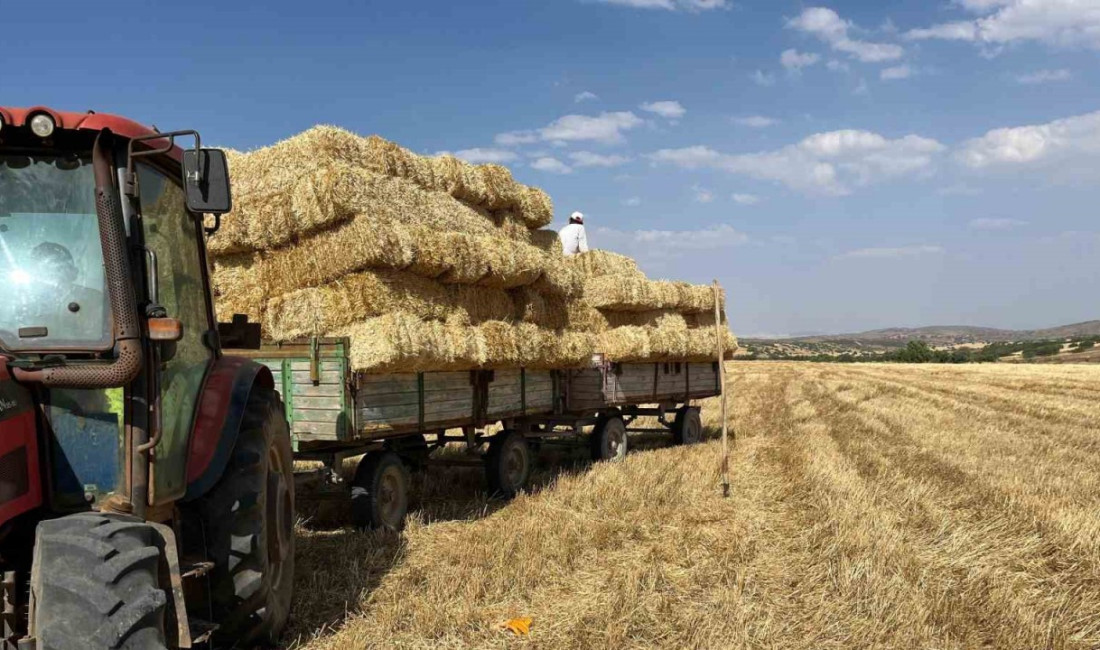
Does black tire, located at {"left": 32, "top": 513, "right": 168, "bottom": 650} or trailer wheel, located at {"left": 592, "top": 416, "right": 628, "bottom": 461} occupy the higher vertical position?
black tire, located at {"left": 32, "top": 513, "right": 168, "bottom": 650}

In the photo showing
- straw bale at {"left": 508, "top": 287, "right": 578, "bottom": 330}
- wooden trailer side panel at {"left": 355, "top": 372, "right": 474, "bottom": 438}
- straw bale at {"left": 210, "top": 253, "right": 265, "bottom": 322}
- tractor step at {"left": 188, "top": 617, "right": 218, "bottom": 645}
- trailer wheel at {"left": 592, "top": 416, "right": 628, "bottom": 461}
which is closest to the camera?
tractor step at {"left": 188, "top": 617, "right": 218, "bottom": 645}

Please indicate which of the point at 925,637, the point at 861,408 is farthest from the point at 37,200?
the point at 861,408

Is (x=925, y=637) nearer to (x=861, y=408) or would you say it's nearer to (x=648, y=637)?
(x=648, y=637)

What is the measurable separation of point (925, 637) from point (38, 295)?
4.58 meters

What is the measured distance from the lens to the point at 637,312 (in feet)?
41.7

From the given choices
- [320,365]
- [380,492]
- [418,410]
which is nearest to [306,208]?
[320,365]

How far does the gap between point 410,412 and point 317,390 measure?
0.96m

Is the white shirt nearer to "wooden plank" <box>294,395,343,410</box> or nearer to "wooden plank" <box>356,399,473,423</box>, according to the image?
"wooden plank" <box>356,399,473,423</box>

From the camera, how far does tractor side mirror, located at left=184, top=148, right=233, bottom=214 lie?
3502mm

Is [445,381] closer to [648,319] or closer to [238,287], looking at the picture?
[238,287]

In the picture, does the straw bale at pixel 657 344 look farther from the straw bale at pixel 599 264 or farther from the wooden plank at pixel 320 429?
the wooden plank at pixel 320 429

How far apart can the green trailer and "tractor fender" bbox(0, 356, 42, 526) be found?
3383 mm

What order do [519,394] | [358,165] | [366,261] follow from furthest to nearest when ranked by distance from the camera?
[519,394] < [358,165] < [366,261]

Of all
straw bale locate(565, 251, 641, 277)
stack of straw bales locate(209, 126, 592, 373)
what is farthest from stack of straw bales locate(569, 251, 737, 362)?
stack of straw bales locate(209, 126, 592, 373)
